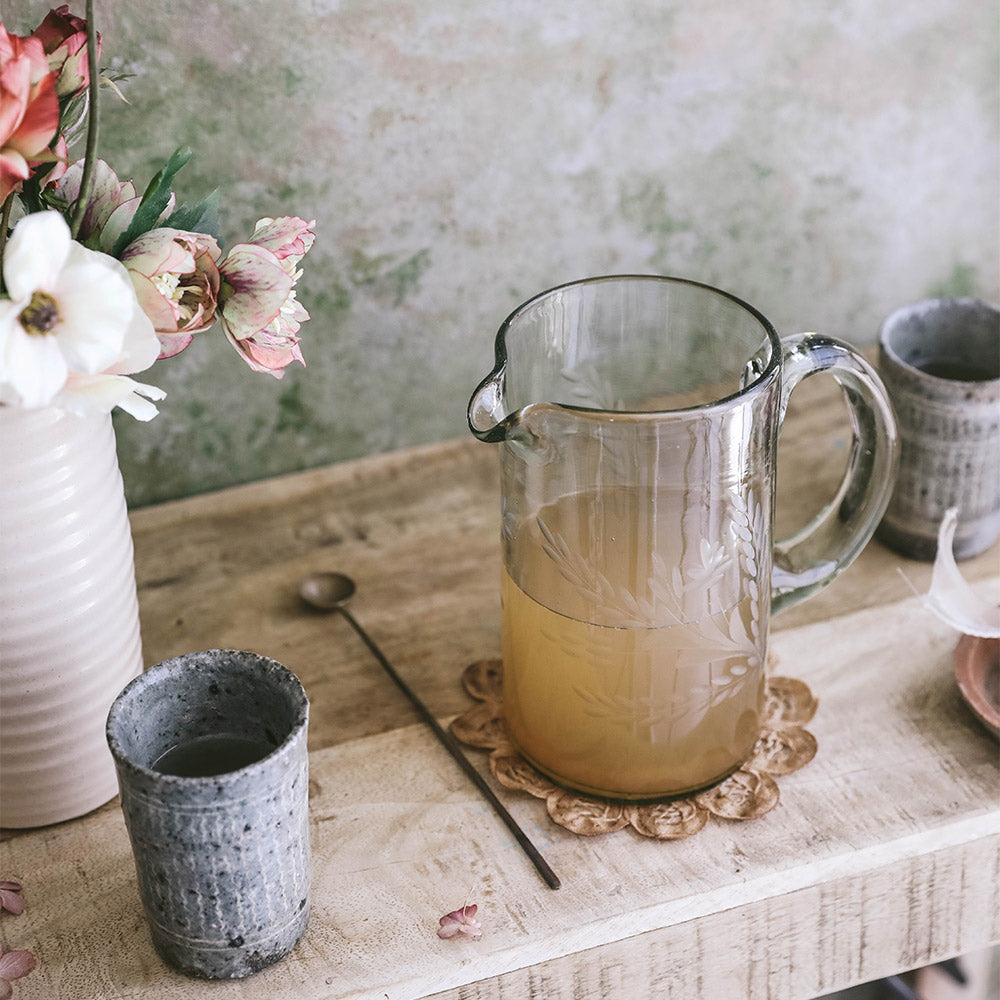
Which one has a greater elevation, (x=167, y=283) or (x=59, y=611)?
(x=167, y=283)

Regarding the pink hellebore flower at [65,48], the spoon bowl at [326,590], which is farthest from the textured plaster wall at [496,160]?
the pink hellebore flower at [65,48]

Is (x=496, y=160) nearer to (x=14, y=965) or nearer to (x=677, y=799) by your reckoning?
(x=677, y=799)

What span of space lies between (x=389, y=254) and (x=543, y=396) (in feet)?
0.99

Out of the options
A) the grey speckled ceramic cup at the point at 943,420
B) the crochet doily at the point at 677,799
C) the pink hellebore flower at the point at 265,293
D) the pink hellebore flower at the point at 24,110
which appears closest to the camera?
the pink hellebore flower at the point at 24,110

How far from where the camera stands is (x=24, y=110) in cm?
52

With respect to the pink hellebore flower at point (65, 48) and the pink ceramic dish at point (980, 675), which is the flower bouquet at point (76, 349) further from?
the pink ceramic dish at point (980, 675)

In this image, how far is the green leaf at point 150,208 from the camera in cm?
61

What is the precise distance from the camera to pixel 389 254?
1.03 metres

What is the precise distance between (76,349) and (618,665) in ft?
1.13

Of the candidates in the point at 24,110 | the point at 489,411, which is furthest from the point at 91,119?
the point at 489,411

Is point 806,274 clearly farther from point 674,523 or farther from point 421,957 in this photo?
point 421,957

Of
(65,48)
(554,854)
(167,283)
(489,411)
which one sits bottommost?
(554,854)

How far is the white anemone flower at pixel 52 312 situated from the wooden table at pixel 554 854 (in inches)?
12.9

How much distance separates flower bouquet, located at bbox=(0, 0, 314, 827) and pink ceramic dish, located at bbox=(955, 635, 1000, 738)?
1.60 ft
